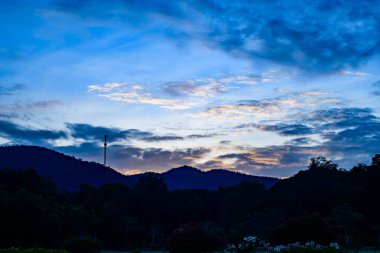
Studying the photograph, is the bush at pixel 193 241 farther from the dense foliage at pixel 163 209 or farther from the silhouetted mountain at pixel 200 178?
the silhouetted mountain at pixel 200 178

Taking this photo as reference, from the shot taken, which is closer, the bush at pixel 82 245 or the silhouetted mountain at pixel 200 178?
the bush at pixel 82 245

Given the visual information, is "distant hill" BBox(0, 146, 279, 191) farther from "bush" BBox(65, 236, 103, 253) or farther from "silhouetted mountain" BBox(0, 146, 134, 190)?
"bush" BBox(65, 236, 103, 253)

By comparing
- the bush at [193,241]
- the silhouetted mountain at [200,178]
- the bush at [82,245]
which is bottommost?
the bush at [82,245]

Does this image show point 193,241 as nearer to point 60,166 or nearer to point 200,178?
point 60,166

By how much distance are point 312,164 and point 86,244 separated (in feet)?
161

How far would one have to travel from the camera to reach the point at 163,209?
62250 millimetres

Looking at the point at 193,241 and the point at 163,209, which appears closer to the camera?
the point at 193,241

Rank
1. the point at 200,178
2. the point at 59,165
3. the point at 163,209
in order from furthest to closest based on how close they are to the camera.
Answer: the point at 200,178 < the point at 59,165 < the point at 163,209

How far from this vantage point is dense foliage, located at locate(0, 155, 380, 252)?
125 feet

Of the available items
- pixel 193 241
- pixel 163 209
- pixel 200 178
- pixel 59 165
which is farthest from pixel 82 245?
pixel 200 178

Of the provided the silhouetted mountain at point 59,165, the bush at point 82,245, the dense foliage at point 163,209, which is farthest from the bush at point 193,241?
the silhouetted mountain at point 59,165

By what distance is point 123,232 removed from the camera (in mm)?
54656

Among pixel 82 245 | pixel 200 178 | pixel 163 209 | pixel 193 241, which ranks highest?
pixel 200 178

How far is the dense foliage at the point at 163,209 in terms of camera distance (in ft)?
125
